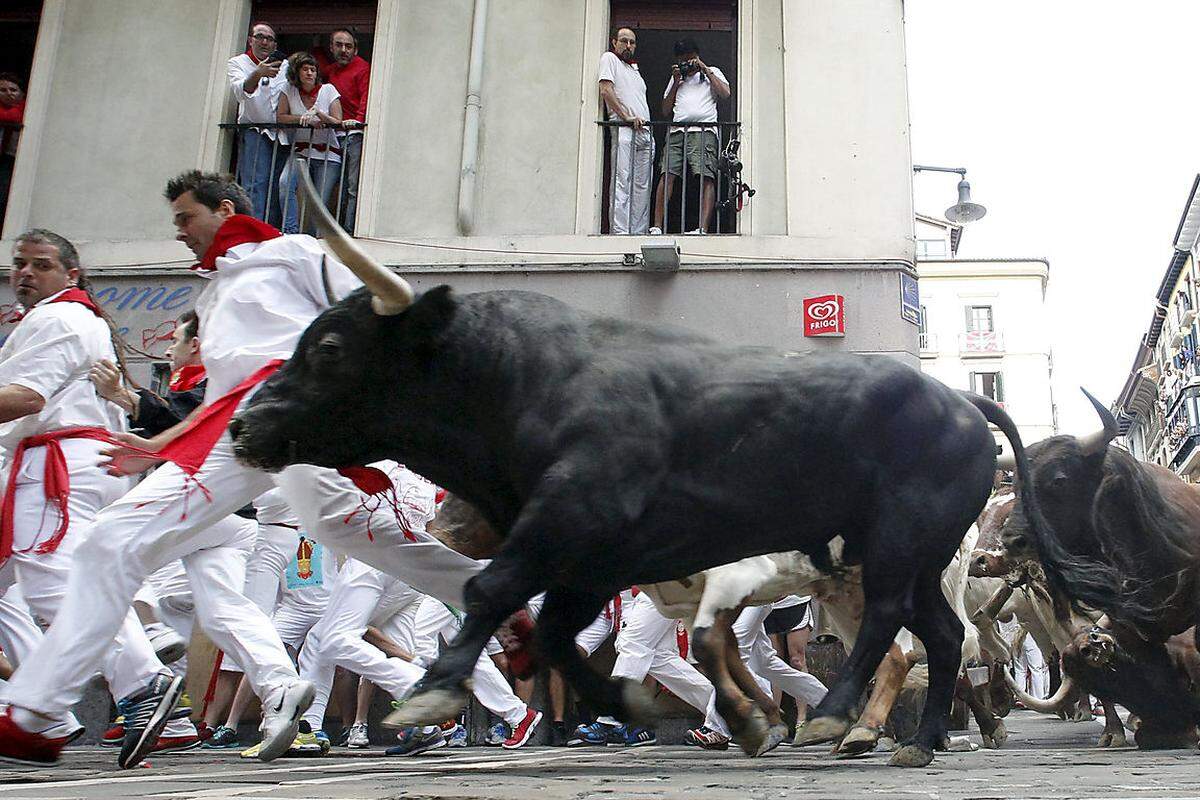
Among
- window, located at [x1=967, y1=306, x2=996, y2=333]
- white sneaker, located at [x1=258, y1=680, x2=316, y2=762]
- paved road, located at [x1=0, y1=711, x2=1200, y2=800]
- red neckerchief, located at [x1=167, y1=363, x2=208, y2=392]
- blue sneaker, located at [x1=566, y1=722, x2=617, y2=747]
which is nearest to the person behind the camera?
paved road, located at [x1=0, y1=711, x2=1200, y2=800]

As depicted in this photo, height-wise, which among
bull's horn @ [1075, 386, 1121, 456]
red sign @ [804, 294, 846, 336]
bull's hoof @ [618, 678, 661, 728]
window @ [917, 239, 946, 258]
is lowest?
bull's hoof @ [618, 678, 661, 728]

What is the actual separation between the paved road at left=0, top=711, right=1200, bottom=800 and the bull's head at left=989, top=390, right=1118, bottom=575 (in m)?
1.23

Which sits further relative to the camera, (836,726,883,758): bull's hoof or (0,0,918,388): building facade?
(0,0,918,388): building facade

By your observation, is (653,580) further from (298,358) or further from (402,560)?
(298,358)

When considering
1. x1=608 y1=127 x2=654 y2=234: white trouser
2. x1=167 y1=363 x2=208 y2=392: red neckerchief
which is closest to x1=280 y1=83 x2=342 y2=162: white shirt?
x1=608 y1=127 x2=654 y2=234: white trouser

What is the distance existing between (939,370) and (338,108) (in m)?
50.6

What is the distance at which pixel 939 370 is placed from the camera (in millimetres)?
59281

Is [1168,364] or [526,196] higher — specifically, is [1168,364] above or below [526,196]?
above

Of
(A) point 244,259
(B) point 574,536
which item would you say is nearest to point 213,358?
(A) point 244,259

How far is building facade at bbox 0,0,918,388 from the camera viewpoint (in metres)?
11.8

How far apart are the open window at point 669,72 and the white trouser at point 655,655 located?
202 inches

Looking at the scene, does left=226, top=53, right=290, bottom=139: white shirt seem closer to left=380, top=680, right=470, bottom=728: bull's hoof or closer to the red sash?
the red sash

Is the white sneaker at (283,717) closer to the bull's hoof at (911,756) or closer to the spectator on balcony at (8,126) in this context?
the bull's hoof at (911,756)

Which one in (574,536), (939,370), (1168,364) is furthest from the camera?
(1168,364)
